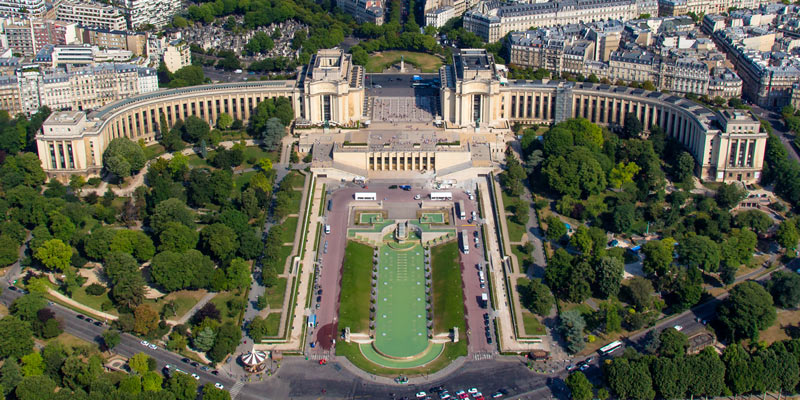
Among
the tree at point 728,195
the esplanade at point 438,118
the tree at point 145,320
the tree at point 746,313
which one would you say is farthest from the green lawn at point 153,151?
the tree at point 746,313

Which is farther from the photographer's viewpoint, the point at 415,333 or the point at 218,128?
the point at 218,128

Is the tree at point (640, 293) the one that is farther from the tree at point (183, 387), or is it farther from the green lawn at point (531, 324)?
the tree at point (183, 387)

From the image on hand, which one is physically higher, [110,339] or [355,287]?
[355,287]

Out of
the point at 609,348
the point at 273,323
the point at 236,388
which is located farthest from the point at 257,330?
the point at 609,348

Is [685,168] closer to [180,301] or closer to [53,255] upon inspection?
[180,301]

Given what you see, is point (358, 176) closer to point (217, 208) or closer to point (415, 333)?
point (217, 208)

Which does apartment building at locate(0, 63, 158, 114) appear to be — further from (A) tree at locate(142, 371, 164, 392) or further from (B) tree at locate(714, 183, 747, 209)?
(B) tree at locate(714, 183, 747, 209)

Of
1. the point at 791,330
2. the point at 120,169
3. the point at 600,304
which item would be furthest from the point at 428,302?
the point at 120,169

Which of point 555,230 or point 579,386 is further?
point 555,230
